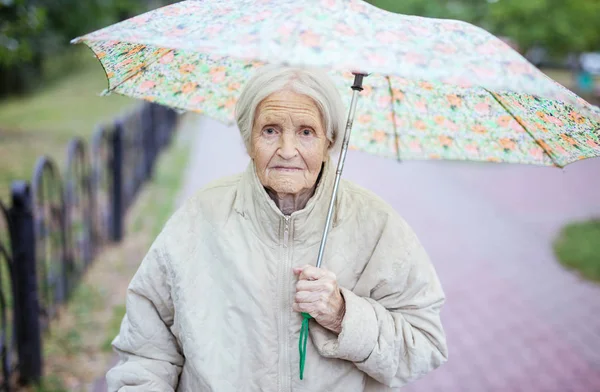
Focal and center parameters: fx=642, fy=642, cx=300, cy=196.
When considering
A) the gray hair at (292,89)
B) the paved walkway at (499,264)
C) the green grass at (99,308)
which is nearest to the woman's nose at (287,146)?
the gray hair at (292,89)

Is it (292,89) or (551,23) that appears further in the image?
(551,23)

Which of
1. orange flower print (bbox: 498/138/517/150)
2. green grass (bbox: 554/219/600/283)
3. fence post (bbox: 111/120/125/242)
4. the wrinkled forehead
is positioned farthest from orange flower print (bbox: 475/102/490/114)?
fence post (bbox: 111/120/125/242)

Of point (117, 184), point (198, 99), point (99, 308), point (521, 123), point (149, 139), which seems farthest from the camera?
point (149, 139)

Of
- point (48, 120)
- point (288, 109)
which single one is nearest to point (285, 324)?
point (288, 109)

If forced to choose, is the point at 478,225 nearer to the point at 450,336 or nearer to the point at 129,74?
the point at 450,336

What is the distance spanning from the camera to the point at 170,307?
6.39ft

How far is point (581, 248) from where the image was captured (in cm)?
727

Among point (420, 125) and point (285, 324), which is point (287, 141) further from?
point (420, 125)

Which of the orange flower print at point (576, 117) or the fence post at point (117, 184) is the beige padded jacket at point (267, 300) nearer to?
the orange flower print at point (576, 117)

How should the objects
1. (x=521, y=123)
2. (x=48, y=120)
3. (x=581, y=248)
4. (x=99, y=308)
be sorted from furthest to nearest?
(x=48, y=120) < (x=581, y=248) < (x=99, y=308) < (x=521, y=123)

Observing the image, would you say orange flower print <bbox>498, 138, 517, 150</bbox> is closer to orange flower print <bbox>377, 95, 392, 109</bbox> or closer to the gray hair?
orange flower print <bbox>377, 95, 392, 109</bbox>

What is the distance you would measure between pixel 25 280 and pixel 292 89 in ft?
8.27

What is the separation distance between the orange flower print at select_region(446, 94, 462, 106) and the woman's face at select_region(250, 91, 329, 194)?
58cm

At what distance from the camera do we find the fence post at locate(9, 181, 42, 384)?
364cm
